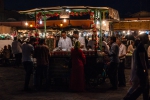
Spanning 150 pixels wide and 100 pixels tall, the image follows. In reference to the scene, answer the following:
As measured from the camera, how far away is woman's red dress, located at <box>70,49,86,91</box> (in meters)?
11.0


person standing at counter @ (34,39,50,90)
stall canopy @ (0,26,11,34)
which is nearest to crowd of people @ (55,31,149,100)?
person standing at counter @ (34,39,50,90)

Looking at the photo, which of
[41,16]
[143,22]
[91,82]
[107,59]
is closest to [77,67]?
[91,82]

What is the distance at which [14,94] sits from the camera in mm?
10766

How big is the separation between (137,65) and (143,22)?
1415cm

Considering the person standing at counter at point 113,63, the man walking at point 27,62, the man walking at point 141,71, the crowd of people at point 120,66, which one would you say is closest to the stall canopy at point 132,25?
the crowd of people at point 120,66

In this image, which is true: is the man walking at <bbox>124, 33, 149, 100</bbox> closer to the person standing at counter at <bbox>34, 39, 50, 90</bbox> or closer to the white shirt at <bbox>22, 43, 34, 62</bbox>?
the person standing at counter at <bbox>34, 39, 50, 90</bbox>

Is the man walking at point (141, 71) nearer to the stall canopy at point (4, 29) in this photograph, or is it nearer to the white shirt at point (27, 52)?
the white shirt at point (27, 52)

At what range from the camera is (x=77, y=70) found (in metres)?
11.1

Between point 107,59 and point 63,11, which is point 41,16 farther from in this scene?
point 107,59

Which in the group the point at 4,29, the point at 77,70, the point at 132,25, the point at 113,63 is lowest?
the point at 77,70

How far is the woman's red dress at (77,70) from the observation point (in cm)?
1102

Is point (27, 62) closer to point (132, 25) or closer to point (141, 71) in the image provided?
point (141, 71)

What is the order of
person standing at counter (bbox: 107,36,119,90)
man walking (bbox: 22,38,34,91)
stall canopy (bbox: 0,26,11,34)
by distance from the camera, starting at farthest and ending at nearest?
1. stall canopy (bbox: 0,26,11,34)
2. person standing at counter (bbox: 107,36,119,90)
3. man walking (bbox: 22,38,34,91)

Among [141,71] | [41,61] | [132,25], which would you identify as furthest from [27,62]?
[132,25]
